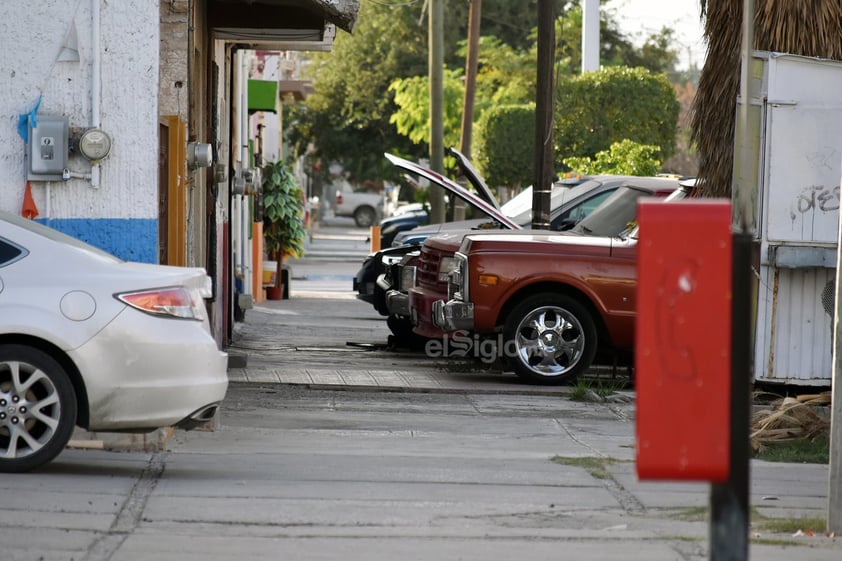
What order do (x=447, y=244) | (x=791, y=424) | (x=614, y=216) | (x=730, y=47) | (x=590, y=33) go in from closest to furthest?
(x=791, y=424), (x=730, y=47), (x=447, y=244), (x=614, y=216), (x=590, y=33)

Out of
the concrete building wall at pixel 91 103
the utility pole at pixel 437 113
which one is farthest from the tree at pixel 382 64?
the concrete building wall at pixel 91 103

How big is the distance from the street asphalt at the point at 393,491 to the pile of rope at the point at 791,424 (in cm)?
71

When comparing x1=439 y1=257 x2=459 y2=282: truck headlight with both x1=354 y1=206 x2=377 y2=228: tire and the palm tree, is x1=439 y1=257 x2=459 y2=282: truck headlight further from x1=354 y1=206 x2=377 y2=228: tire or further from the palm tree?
x1=354 y1=206 x2=377 y2=228: tire

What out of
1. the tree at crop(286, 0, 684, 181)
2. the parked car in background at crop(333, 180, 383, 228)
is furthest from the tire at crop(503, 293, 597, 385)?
the parked car in background at crop(333, 180, 383, 228)

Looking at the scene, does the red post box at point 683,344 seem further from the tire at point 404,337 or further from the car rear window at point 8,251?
the tire at point 404,337

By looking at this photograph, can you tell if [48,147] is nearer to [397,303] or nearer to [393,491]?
[393,491]

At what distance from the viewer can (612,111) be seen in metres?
28.6

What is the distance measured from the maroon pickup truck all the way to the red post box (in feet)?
30.2

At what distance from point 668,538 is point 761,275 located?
533cm

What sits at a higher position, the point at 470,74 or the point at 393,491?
the point at 470,74

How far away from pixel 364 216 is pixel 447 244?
55397 mm

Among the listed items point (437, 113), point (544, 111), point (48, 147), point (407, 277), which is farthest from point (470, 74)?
point (48, 147)

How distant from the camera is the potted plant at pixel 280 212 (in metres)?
22.8

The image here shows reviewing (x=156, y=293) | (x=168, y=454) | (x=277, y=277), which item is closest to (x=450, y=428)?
(x=168, y=454)
